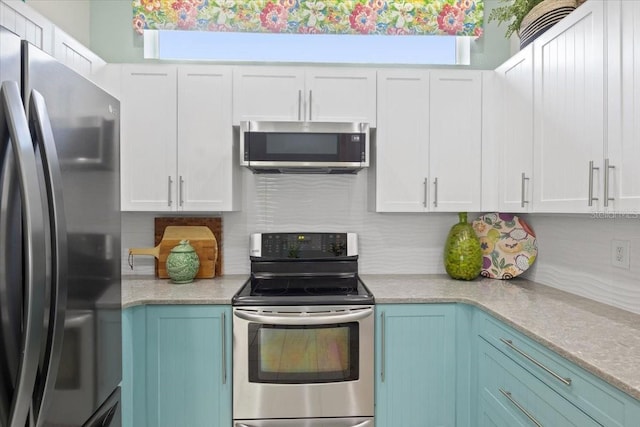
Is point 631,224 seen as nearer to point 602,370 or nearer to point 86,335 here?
point 602,370

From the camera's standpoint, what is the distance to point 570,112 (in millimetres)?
1714

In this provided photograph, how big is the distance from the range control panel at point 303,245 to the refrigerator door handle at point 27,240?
1656 mm

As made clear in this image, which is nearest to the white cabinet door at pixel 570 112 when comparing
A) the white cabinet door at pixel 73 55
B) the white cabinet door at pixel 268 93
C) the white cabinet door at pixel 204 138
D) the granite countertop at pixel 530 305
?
the granite countertop at pixel 530 305

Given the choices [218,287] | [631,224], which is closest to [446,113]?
[631,224]

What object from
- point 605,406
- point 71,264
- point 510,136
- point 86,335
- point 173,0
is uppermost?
point 173,0

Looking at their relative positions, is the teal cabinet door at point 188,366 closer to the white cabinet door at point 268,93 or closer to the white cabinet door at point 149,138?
the white cabinet door at point 149,138

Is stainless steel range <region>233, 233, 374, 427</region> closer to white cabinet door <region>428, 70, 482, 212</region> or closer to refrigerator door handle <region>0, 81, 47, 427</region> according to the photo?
white cabinet door <region>428, 70, 482, 212</region>

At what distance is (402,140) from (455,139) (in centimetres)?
31

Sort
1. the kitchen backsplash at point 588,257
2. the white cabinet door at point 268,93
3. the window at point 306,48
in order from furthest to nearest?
the window at point 306,48 → the white cabinet door at point 268,93 → the kitchen backsplash at point 588,257

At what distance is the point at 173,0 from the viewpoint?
256cm

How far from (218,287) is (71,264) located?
51.0 inches

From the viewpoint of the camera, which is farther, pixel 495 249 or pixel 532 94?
pixel 495 249

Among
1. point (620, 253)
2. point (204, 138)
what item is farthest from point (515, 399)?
point (204, 138)

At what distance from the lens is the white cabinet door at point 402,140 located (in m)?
2.39
